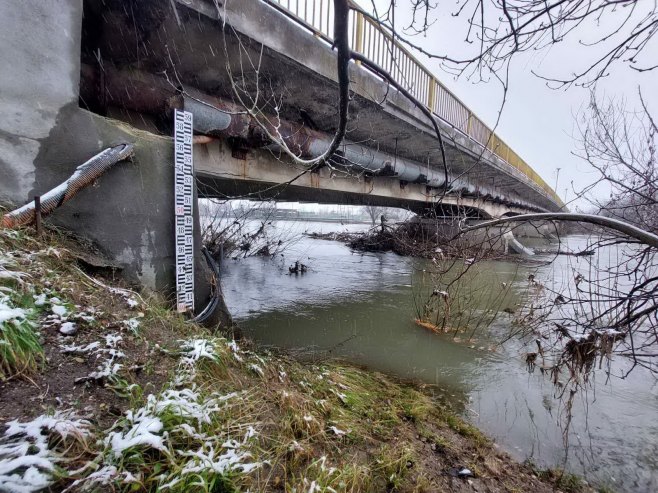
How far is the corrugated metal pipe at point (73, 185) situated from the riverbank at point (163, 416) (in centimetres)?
11

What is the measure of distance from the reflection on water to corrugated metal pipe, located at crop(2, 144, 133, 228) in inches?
117

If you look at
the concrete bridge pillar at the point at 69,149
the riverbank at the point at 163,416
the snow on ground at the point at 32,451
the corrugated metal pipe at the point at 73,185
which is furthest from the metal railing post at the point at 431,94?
the snow on ground at the point at 32,451

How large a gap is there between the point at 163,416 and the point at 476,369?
3907 mm

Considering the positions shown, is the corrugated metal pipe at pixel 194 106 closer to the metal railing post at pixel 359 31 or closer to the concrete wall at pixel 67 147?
the concrete wall at pixel 67 147

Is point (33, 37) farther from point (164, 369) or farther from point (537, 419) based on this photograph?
point (537, 419)

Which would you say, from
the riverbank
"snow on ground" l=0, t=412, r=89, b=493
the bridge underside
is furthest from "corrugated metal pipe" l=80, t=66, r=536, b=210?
"snow on ground" l=0, t=412, r=89, b=493

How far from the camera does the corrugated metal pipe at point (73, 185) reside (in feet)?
6.74

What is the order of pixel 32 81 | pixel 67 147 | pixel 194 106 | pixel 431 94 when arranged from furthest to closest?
pixel 431 94
pixel 194 106
pixel 67 147
pixel 32 81

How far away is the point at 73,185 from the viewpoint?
2.23 metres

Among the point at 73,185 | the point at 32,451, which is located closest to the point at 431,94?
the point at 73,185

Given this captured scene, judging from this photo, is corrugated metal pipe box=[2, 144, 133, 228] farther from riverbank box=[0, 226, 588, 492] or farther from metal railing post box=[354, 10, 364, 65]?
metal railing post box=[354, 10, 364, 65]

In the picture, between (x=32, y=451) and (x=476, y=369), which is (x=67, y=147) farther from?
(x=476, y=369)

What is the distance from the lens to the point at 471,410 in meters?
3.18

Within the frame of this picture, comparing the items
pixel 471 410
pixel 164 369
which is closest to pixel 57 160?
pixel 164 369
